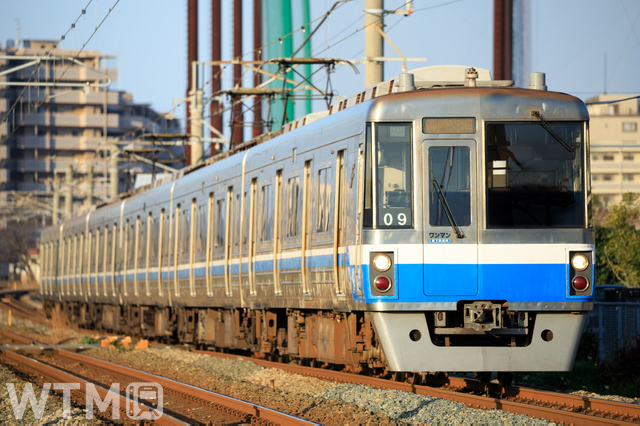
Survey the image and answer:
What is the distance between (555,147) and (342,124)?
249 cm

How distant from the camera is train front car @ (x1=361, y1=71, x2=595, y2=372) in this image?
10258 millimetres

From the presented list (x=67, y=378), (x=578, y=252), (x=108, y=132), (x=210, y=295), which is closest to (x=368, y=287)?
(x=578, y=252)

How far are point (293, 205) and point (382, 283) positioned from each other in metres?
3.63

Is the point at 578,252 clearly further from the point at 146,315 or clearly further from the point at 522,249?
the point at 146,315

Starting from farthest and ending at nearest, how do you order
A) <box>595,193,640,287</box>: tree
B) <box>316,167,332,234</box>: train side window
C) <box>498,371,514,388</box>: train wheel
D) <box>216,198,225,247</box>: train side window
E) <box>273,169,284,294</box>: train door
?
<box>595,193,640,287</box>: tree < <box>216,198,225,247</box>: train side window < <box>273,169,284,294</box>: train door < <box>316,167,332,234</box>: train side window < <box>498,371,514,388</box>: train wheel

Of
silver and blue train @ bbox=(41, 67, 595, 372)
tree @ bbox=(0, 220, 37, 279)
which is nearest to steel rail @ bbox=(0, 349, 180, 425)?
silver and blue train @ bbox=(41, 67, 595, 372)

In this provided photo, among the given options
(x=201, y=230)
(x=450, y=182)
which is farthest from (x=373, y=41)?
(x=450, y=182)

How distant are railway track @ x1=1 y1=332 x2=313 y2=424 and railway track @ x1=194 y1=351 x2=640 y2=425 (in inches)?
76.8

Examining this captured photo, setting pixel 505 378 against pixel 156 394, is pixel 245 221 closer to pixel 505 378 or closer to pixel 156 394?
pixel 156 394

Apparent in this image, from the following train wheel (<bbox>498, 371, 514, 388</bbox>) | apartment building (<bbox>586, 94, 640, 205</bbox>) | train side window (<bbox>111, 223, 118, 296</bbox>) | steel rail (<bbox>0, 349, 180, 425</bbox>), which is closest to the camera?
steel rail (<bbox>0, 349, 180, 425</bbox>)

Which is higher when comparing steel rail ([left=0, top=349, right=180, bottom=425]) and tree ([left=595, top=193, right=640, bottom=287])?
tree ([left=595, top=193, right=640, bottom=287])

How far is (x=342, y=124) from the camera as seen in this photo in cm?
1163

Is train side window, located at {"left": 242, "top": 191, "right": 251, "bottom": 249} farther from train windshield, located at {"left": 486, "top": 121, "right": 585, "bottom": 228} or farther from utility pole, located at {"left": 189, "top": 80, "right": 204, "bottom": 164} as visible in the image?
utility pole, located at {"left": 189, "top": 80, "right": 204, "bottom": 164}

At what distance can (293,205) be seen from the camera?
13.7 metres
